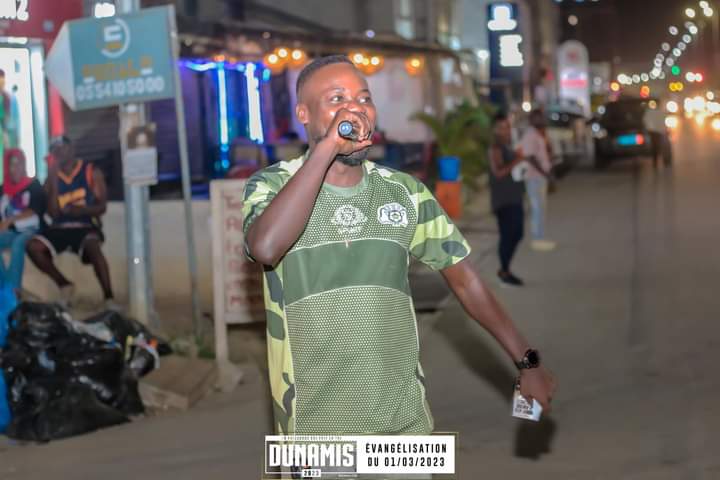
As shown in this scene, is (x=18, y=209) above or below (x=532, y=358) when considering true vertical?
above

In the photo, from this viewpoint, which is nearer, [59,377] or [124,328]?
[59,377]

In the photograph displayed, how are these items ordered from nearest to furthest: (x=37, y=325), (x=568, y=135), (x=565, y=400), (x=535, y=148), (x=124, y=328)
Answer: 1. (x=37, y=325)
2. (x=565, y=400)
3. (x=124, y=328)
4. (x=535, y=148)
5. (x=568, y=135)

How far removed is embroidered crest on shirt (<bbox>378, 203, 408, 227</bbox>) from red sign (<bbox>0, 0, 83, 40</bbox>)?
23.1ft

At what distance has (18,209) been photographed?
419 inches

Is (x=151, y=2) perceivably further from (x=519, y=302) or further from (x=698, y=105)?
(x=698, y=105)

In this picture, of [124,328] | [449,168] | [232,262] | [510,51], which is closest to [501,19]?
[510,51]

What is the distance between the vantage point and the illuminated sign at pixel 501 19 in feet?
114

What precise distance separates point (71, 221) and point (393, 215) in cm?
772

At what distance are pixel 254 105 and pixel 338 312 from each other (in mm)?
16938

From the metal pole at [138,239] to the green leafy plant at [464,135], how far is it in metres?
12.9

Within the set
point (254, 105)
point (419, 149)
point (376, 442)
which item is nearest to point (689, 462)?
point (376, 442)

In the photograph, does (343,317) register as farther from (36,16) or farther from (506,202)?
(506,202)

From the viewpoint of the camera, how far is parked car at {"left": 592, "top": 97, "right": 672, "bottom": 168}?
29938mm

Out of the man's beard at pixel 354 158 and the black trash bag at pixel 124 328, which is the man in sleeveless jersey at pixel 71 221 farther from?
the man's beard at pixel 354 158
